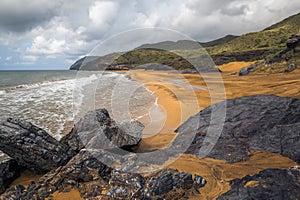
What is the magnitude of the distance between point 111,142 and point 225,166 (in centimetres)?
377

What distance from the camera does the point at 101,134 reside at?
Answer: 761 centimetres

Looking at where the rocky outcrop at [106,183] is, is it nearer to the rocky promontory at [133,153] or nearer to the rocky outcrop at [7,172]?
the rocky promontory at [133,153]

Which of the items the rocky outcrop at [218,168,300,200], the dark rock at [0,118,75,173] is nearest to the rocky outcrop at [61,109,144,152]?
the dark rock at [0,118,75,173]

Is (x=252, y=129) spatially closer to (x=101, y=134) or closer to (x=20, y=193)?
(x=101, y=134)

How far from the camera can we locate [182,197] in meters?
4.93

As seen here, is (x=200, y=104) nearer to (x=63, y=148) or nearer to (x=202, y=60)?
(x=63, y=148)

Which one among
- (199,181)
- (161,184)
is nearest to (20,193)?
(161,184)

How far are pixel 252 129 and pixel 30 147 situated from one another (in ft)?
25.3

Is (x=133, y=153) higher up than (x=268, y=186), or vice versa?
(x=268, y=186)

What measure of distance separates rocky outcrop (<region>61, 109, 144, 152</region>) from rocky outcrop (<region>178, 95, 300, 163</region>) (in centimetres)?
225

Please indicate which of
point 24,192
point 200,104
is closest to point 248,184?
point 24,192

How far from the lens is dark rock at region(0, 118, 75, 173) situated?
660 centimetres

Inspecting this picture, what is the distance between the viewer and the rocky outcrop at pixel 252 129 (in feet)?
22.2

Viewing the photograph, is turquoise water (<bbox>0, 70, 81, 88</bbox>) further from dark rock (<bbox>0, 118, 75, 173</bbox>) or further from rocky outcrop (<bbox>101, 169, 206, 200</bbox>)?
rocky outcrop (<bbox>101, 169, 206, 200</bbox>)
